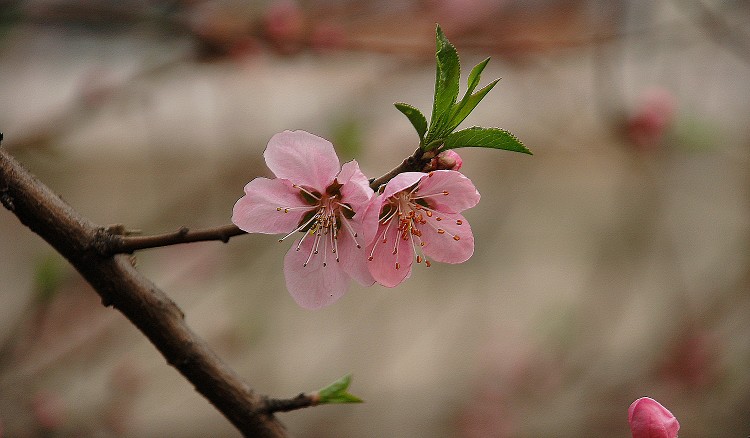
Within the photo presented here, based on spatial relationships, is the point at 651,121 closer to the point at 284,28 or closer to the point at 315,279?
the point at 284,28

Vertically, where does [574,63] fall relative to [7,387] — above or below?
above

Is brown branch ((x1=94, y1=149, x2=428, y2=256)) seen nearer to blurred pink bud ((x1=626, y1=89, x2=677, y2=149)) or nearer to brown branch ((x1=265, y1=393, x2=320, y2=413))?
→ brown branch ((x1=265, y1=393, x2=320, y2=413))

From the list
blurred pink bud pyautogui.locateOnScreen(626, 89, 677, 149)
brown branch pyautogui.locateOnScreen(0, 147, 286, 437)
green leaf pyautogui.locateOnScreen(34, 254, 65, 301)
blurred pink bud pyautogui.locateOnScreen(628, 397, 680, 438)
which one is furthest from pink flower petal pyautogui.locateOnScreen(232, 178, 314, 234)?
blurred pink bud pyautogui.locateOnScreen(626, 89, 677, 149)

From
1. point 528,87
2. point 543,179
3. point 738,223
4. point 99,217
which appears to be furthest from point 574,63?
point 99,217

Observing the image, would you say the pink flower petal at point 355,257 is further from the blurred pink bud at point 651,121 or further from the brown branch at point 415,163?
the blurred pink bud at point 651,121

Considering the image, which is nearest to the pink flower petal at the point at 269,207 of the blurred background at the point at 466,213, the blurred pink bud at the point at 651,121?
the blurred background at the point at 466,213

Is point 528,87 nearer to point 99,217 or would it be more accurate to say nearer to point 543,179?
point 543,179

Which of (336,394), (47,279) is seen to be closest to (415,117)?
(336,394)
